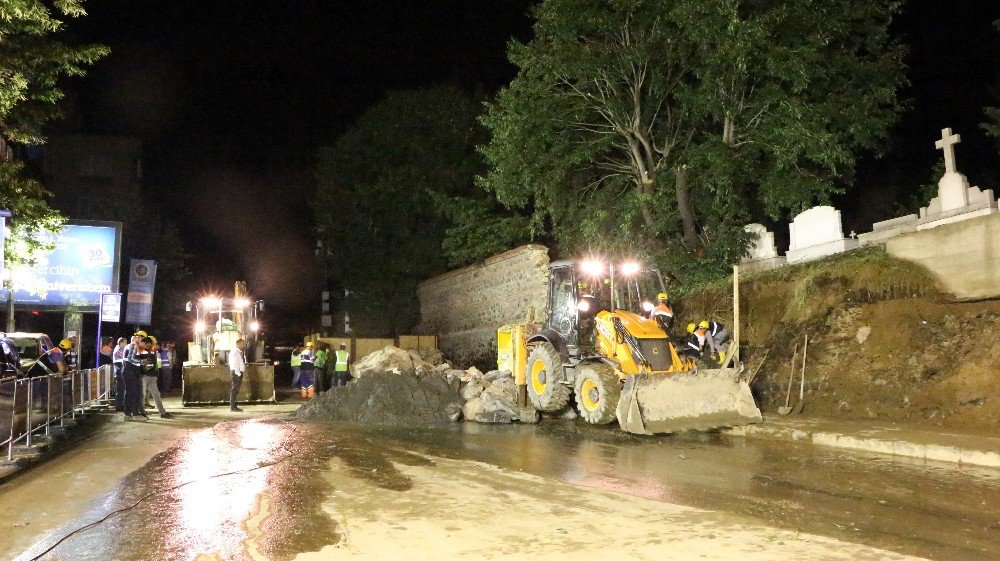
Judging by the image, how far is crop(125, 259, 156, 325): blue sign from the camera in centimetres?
2453

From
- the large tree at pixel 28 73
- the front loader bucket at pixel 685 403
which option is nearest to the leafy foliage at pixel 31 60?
the large tree at pixel 28 73

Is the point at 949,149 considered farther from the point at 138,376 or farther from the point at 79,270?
the point at 79,270

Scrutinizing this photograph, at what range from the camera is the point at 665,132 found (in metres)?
18.1

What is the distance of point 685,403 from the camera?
38.1 feet

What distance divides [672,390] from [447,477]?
4.80m

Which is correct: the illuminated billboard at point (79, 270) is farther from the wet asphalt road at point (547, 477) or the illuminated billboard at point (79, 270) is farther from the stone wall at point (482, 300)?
the wet asphalt road at point (547, 477)

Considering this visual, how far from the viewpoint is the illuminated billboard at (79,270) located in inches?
841

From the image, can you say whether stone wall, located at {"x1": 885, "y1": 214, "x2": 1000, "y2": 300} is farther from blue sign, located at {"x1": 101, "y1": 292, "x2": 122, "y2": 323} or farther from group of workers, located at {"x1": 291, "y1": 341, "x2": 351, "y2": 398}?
blue sign, located at {"x1": 101, "y1": 292, "x2": 122, "y2": 323}

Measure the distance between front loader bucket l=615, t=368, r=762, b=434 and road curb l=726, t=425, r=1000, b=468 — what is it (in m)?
0.35

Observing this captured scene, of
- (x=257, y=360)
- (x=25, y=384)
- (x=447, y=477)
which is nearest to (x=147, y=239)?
(x=257, y=360)

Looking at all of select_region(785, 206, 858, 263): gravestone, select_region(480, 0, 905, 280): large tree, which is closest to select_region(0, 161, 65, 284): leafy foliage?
select_region(480, 0, 905, 280): large tree

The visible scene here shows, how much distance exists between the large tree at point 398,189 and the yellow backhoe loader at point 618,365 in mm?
14716

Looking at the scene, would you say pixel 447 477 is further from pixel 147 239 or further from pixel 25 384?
pixel 147 239

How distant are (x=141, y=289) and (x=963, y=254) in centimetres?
2355
